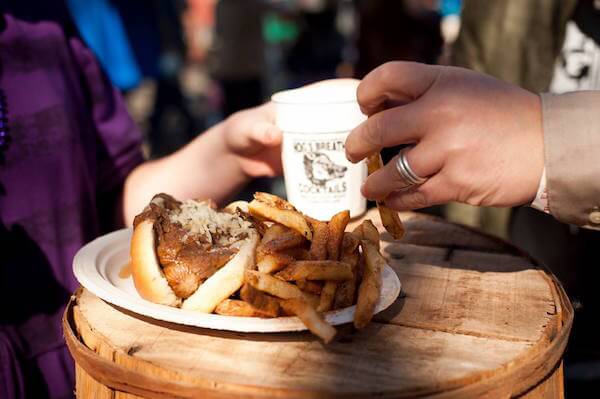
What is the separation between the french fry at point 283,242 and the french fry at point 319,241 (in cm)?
3

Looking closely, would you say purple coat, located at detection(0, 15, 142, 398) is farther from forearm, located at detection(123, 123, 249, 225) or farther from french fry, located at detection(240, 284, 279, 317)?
french fry, located at detection(240, 284, 279, 317)

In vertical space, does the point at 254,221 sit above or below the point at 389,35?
above

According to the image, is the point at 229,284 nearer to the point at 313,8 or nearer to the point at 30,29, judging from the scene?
the point at 30,29

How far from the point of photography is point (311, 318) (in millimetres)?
1098

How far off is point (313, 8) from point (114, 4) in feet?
12.0

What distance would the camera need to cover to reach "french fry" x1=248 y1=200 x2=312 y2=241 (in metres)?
1.34

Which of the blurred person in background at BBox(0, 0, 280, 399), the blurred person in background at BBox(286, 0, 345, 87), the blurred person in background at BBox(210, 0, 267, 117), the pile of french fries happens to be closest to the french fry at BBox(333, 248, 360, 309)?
the pile of french fries

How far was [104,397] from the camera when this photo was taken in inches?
43.6

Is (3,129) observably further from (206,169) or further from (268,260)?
(268,260)

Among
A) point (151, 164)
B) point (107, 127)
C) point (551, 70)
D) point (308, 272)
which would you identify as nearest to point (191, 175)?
point (151, 164)

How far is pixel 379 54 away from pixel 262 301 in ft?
12.2

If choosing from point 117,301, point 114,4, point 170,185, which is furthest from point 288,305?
point 114,4

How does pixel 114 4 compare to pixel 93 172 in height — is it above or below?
above

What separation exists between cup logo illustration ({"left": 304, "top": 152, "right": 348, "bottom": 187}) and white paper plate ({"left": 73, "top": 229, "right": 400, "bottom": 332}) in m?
0.44
